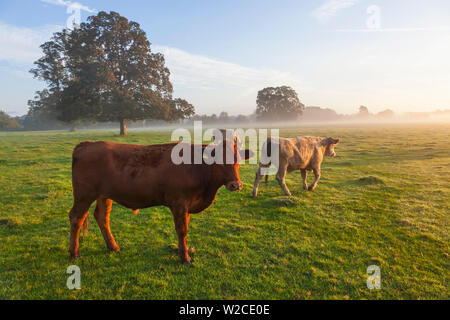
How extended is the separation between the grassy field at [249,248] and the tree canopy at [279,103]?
90.0 meters

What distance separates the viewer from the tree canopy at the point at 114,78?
96.2ft

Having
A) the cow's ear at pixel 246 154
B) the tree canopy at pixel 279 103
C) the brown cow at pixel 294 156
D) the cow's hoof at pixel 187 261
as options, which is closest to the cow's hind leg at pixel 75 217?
the cow's hoof at pixel 187 261

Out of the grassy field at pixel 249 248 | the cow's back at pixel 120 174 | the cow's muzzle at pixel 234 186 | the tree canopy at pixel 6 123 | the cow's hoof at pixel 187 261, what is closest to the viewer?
the grassy field at pixel 249 248

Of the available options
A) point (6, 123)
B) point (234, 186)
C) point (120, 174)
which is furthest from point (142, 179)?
point (6, 123)

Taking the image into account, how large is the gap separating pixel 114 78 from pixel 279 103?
75.6m

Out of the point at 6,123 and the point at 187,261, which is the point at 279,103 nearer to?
the point at 187,261

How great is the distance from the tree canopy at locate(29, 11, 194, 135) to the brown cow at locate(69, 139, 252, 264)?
2807 cm

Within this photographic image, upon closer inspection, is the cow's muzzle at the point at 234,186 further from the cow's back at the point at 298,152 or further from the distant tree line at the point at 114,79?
the distant tree line at the point at 114,79

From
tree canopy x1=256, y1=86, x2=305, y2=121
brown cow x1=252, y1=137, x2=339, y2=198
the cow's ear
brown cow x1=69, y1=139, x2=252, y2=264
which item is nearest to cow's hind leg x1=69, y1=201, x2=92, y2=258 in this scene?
brown cow x1=69, y1=139, x2=252, y2=264

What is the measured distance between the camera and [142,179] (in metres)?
4.12

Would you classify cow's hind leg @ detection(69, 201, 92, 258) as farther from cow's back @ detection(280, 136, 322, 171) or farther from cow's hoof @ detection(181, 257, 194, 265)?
cow's back @ detection(280, 136, 322, 171)

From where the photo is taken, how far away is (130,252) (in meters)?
4.64

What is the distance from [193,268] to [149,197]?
4.79 ft
